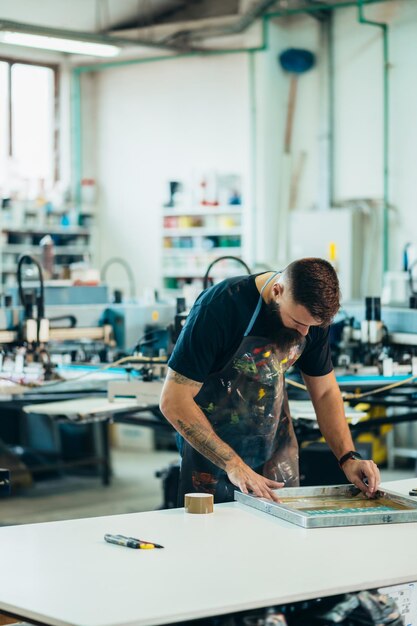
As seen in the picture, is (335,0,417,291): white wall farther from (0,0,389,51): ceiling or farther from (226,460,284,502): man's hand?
(226,460,284,502): man's hand

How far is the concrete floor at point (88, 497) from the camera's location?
6016mm

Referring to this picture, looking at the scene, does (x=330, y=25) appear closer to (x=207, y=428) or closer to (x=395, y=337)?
(x=395, y=337)

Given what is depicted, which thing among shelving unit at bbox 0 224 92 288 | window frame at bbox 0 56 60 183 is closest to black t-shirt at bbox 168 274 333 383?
shelving unit at bbox 0 224 92 288

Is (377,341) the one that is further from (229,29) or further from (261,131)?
(229,29)

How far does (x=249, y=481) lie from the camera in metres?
2.62

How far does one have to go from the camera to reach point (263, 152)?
32.6 feet

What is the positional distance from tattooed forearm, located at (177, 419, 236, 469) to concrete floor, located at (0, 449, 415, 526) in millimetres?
3246

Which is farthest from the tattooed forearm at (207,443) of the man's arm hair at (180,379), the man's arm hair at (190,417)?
the man's arm hair at (180,379)

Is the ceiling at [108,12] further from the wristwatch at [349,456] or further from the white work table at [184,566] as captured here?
the white work table at [184,566]

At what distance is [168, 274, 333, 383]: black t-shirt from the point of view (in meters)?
2.69

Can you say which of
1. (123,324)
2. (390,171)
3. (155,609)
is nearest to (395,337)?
(123,324)

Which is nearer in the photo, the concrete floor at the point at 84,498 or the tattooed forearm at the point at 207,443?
the tattooed forearm at the point at 207,443

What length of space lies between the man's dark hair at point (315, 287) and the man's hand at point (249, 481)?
1.42 feet

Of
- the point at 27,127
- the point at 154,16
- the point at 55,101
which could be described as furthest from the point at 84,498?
the point at 154,16
